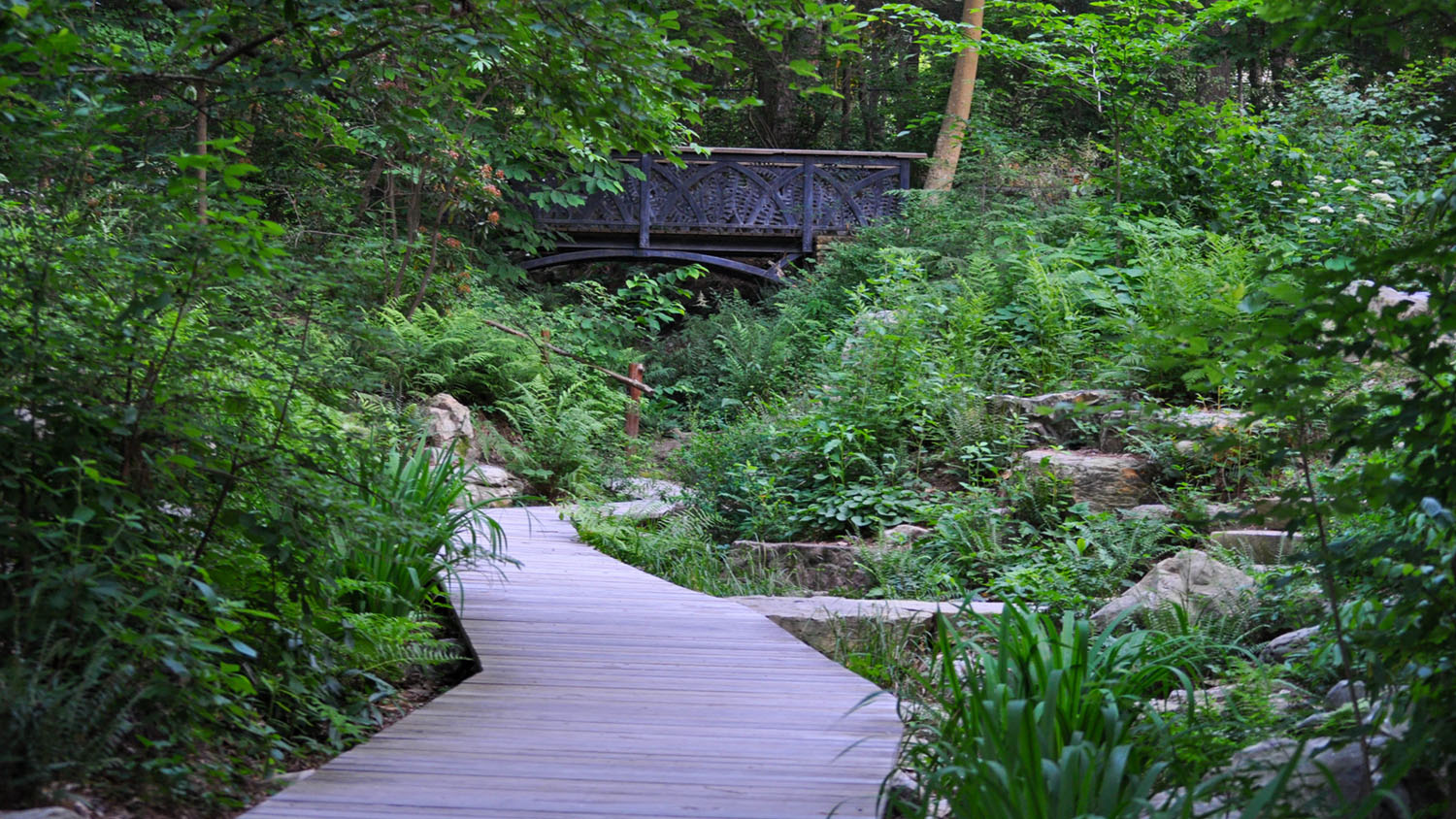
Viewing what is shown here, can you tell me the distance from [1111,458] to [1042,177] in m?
6.88

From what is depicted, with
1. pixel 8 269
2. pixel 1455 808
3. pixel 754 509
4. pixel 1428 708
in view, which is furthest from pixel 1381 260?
pixel 754 509

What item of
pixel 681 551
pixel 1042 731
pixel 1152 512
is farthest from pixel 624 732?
pixel 681 551

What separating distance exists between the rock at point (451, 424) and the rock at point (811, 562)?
364 centimetres

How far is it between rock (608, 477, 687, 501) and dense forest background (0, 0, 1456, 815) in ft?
0.71

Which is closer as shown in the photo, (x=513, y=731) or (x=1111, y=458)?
(x=513, y=731)

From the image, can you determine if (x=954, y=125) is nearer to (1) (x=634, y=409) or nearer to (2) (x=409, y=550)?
(1) (x=634, y=409)

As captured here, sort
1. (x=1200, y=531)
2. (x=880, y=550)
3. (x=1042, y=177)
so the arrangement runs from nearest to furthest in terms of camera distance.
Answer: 1. (x=1200, y=531)
2. (x=880, y=550)
3. (x=1042, y=177)

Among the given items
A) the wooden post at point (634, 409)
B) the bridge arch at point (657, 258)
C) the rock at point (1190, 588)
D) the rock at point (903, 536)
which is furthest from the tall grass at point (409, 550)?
the bridge arch at point (657, 258)

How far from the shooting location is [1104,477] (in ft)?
19.6

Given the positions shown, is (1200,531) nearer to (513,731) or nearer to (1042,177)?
(513,731)

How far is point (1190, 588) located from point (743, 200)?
10532mm

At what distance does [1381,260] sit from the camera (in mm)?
2000

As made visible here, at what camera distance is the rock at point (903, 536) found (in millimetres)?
5844

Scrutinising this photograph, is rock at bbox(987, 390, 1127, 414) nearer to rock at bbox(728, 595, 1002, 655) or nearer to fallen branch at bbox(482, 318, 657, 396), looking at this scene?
rock at bbox(728, 595, 1002, 655)
